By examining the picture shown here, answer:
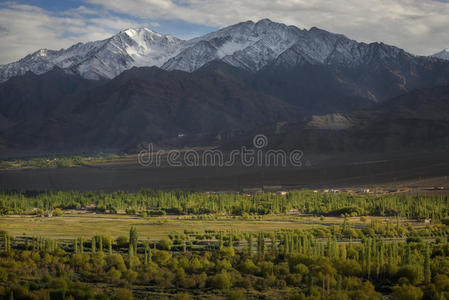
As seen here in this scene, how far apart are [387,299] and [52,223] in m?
53.7

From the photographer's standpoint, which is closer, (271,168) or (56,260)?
(56,260)

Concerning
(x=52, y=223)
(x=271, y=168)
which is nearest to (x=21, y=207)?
(x=52, y=223)

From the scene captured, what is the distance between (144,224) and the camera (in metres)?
85.4

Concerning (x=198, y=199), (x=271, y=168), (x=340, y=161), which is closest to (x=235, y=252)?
(x=198, y=199)

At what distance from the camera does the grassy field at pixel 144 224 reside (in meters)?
77.1

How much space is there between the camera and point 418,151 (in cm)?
19412

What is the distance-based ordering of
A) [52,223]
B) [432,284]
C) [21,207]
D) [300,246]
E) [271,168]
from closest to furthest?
[432,284], [300,246], [52,223], [21,207], [271,168]

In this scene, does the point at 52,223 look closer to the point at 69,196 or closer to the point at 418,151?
the point at 69,196

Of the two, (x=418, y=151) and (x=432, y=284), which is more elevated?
(x=418, y=151)

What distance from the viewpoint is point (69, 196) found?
117 metres

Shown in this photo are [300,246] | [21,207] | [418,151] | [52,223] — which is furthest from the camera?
[418,151]

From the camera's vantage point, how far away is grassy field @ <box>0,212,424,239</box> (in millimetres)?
77062

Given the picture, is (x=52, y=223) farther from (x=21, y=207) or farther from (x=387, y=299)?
(x=387, y=299)

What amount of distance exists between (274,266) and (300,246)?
638 centimetres
